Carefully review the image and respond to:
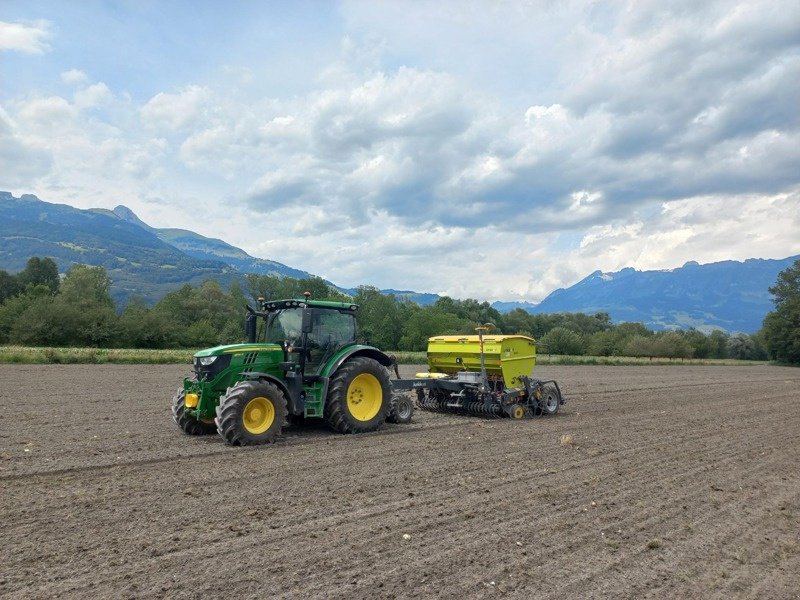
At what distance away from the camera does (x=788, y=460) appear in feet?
31.6

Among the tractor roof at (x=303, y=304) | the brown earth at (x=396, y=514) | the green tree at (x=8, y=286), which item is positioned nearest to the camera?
the brown earth at (x=396, y=514)

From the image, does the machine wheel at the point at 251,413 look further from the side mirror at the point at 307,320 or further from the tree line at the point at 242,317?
the tree line at the point at 242,317

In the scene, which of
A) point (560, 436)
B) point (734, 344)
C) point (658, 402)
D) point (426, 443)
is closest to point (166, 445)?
point (426, 443)

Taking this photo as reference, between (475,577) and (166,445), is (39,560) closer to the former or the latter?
(475,577)

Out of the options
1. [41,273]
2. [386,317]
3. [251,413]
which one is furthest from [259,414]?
[41,273]

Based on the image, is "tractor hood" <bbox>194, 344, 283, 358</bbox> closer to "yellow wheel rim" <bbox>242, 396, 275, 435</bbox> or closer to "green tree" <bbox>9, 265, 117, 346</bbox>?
"yellow wheel rim" <bbox>242, 396, 275, 435</bbox>

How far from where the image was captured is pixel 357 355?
11.2 m

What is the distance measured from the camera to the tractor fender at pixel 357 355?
10586 mm

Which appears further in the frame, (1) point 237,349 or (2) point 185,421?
(2) point 185,421

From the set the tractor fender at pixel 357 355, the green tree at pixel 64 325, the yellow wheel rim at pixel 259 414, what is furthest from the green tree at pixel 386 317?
the yellow wheel rim at pixel 259 414

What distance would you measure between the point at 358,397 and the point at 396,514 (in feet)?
16.7

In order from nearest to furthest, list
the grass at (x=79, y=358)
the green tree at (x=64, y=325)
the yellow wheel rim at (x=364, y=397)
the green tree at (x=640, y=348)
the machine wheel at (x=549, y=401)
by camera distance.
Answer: the yellow wheel rim at (x=364, y=397) → the machine wheel at (x=549, y=401) → the grass at (x=79, y=358) → the green tree at (x=64, y=325) → the green tree at (x=640, y=348)

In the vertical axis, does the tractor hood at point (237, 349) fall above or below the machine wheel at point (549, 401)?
above

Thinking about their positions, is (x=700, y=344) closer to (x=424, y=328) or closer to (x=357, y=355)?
(x=424, y=328)
